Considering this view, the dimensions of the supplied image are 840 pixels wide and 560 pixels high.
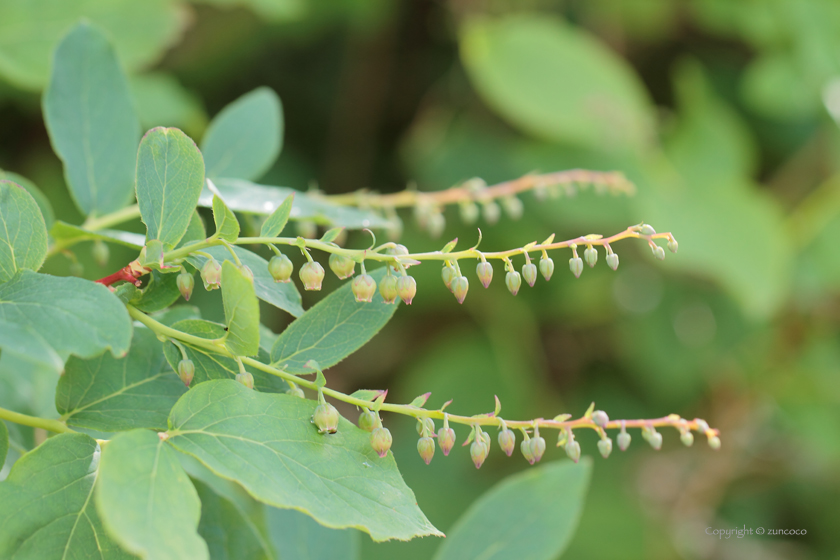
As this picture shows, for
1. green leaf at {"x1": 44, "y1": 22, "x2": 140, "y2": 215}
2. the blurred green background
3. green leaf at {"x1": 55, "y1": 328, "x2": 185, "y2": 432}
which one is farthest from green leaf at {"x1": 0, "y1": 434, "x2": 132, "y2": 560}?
the blurred green background

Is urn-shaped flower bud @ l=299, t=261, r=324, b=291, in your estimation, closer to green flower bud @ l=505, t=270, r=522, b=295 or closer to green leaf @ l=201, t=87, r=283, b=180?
green flower bud @ l=505, t=270, r=522, b=295

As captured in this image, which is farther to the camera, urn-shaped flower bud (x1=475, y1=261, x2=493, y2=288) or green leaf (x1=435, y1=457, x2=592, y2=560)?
green leaf (x1=435, y1=457, x2=592, y2=560)

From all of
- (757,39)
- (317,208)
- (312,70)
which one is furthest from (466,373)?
(317,208)

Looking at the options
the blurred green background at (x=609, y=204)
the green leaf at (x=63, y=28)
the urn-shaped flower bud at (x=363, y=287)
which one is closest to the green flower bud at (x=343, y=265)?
the urn-shaped flower bud at (x=363, y=287)

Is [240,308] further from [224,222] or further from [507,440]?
[507,440]

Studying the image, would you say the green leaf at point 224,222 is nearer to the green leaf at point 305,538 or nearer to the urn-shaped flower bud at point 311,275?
the urn-shaped flower bud at point 311,275

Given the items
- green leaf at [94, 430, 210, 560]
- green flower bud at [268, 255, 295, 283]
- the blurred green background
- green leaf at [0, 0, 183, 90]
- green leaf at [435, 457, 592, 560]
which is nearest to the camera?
green leaf at [94, 430, 210, 560]

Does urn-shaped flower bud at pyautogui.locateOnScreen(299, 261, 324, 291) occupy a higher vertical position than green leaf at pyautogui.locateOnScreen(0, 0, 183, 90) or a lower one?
higher

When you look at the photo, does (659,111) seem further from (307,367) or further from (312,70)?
(307,367)
